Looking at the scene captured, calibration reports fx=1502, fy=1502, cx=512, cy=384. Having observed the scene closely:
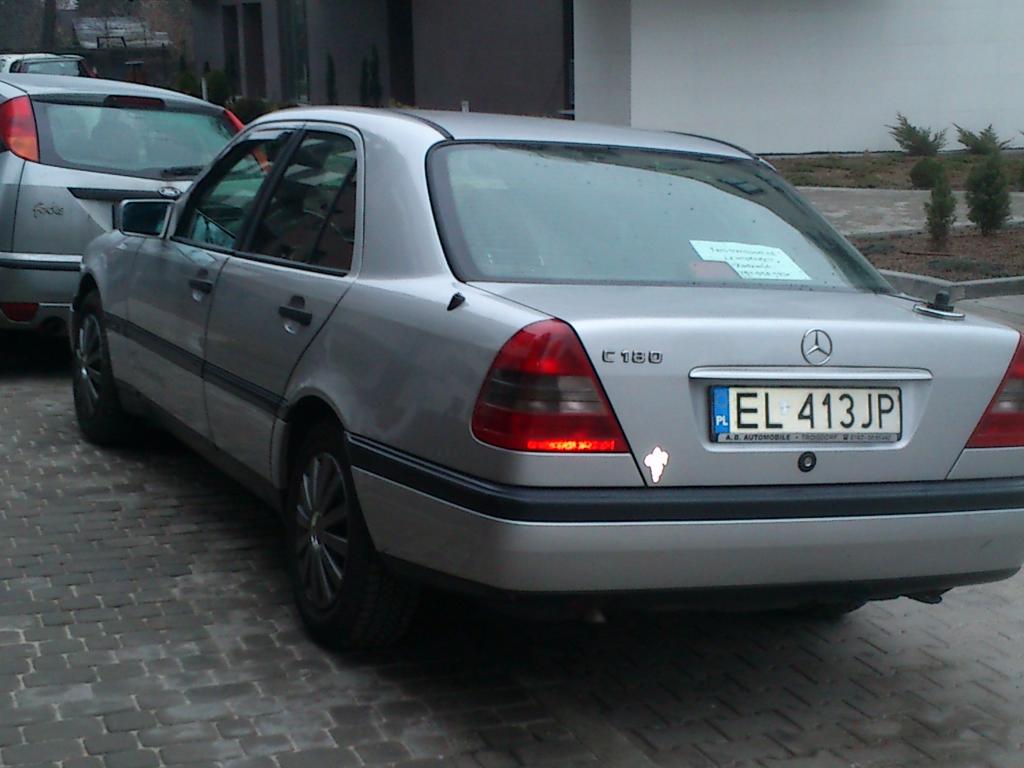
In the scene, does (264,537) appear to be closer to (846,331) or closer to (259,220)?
(259,220)

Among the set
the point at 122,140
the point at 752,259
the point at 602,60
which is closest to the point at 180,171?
the point at 122,140

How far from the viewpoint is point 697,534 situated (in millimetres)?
3717

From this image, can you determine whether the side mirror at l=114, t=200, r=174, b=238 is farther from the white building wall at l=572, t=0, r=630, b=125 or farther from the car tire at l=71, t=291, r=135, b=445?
the white building wall at l=572, t=0, r=630, b=125

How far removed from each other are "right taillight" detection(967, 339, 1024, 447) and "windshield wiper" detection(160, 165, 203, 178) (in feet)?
18.9

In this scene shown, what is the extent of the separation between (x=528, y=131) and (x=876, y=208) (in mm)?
13762

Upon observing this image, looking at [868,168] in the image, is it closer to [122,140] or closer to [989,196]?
[989,196]

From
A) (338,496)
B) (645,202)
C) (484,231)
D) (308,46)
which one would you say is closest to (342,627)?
(338,496)

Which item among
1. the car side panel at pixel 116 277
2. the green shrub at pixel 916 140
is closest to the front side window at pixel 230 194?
the car side panel at pixel 116 277

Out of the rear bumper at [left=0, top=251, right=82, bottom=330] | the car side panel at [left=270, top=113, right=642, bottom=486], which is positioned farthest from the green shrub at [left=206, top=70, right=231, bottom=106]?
the car side panel at [left=270, top=113, right=642, bottom=486]

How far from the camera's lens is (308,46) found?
41.3m

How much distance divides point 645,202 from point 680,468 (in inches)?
45.5

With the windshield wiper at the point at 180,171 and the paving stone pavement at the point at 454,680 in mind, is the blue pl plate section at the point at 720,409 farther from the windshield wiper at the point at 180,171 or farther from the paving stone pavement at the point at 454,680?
the windshield wiper at the point at 180,171

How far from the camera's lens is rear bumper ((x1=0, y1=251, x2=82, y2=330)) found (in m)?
8.25

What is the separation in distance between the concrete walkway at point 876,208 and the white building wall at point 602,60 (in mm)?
5385
